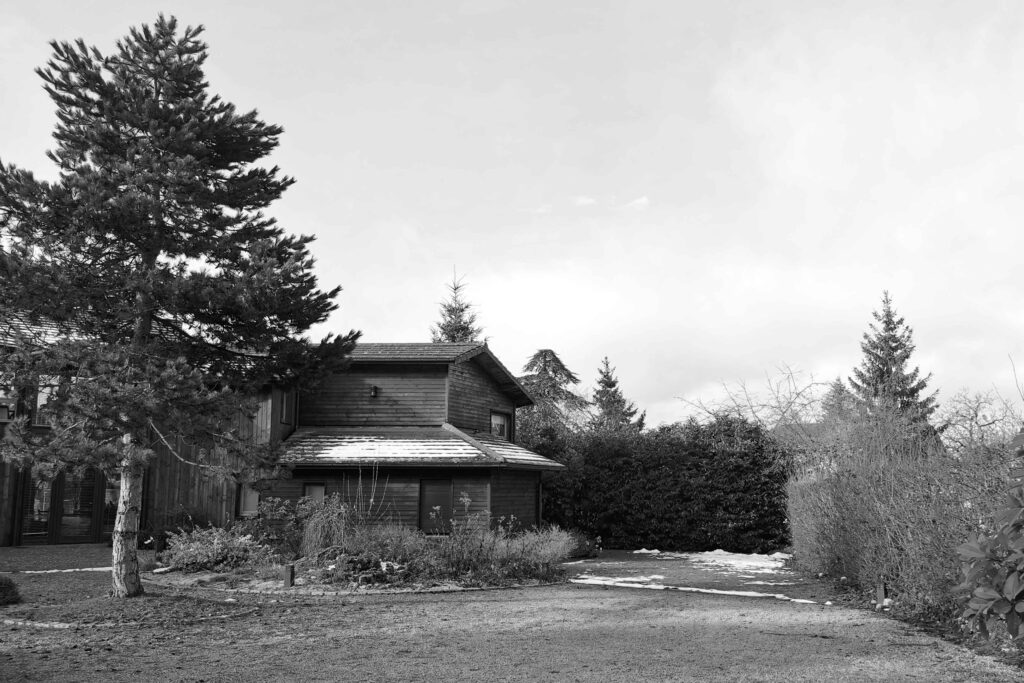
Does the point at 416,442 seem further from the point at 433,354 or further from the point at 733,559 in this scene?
the point at 733,559

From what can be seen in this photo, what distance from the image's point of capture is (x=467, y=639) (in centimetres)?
922

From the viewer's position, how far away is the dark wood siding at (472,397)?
76.7 feet

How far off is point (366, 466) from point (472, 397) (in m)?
4.74

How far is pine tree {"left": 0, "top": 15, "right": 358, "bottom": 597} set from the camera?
11.4 metres

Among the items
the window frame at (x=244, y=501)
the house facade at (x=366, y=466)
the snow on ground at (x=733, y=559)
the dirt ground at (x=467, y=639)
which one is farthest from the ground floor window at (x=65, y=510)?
the snow on ground at (x=733, y=559)

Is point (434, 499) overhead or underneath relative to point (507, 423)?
underneath

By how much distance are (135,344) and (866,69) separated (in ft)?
38.9

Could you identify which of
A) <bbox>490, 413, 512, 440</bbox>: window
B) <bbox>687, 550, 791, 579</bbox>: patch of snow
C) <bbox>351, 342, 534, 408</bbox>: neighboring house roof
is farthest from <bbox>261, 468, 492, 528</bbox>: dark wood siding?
<bbox>687, 550, 791, 579</bbox>: patch of snow

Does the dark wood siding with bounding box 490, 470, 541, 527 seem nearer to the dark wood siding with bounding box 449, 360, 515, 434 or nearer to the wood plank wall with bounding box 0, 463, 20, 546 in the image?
the dark wood siding with bounding box 449, 360, 515, 434

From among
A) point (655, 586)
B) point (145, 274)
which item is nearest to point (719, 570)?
point (655, 586)

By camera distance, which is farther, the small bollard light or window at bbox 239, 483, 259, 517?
window at bbox 239, 483, 259, 517

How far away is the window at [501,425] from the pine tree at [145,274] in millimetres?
12730

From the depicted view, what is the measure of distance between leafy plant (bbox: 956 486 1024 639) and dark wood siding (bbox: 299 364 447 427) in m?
19.4

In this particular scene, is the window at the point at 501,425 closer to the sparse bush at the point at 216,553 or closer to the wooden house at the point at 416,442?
the wooden house at the point at 416,442
